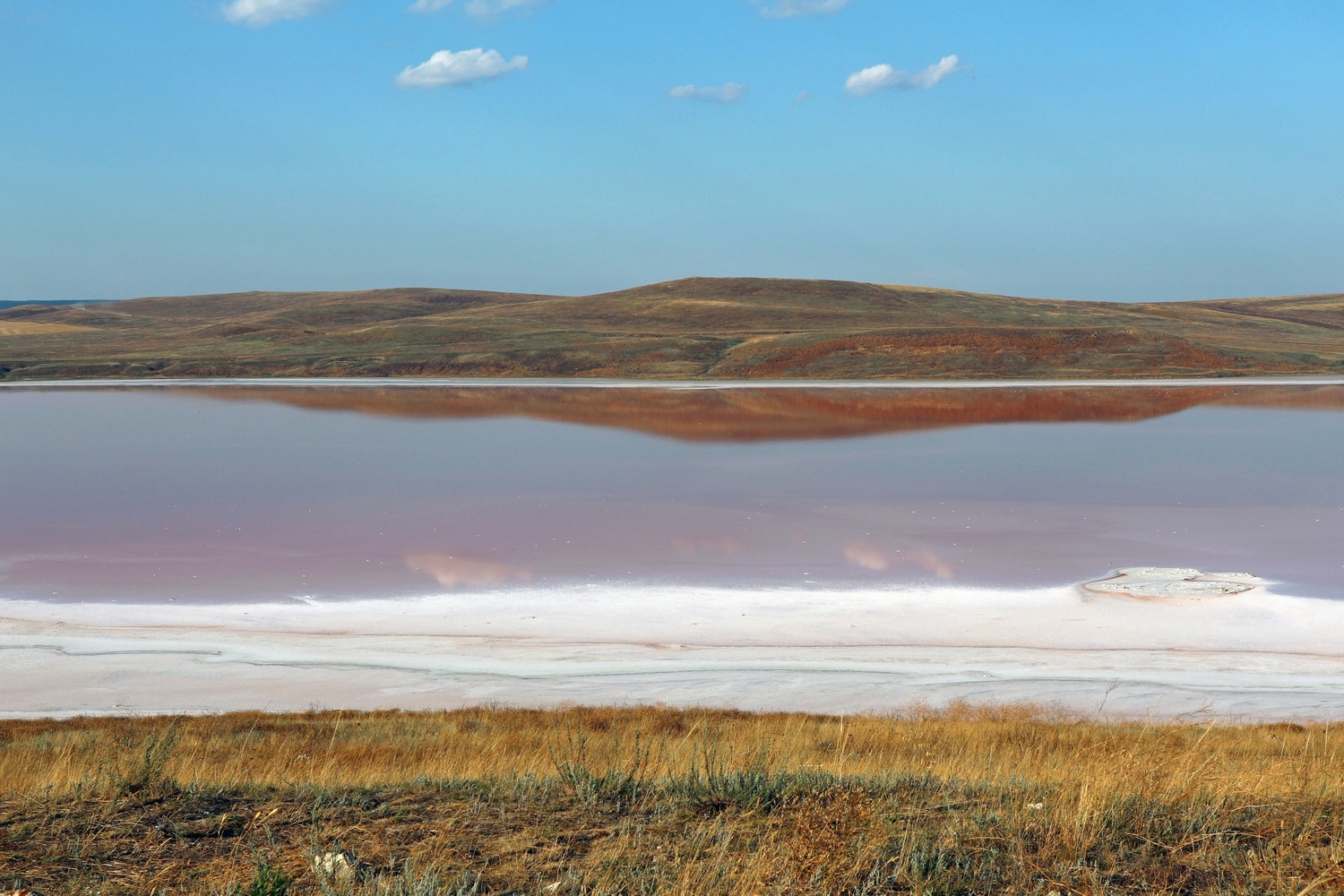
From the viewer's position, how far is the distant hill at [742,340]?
246 feet

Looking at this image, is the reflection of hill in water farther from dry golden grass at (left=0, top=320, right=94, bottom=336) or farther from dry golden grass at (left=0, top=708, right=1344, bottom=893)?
Result: dry golden grass at (left=0, top=320, right=94, bottom=336)

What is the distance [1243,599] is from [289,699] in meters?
12.0

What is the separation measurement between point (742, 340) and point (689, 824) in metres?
82.1

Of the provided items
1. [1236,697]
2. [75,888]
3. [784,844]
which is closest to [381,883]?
[75,888]

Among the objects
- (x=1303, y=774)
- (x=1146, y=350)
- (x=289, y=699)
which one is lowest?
(x=289, y=699)

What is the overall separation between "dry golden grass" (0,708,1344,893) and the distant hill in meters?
65.8

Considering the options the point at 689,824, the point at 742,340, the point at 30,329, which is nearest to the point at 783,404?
the point at 742,340

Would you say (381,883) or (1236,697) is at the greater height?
(381,883)

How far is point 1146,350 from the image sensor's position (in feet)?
250

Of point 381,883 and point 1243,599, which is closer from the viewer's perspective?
point 381,883

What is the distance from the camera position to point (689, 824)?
203 inches

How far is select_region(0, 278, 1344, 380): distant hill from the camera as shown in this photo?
7500 cm

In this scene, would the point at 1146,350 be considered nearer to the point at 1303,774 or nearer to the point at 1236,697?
the point at 1236,697

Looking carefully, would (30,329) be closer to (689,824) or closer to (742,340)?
(742,340)
